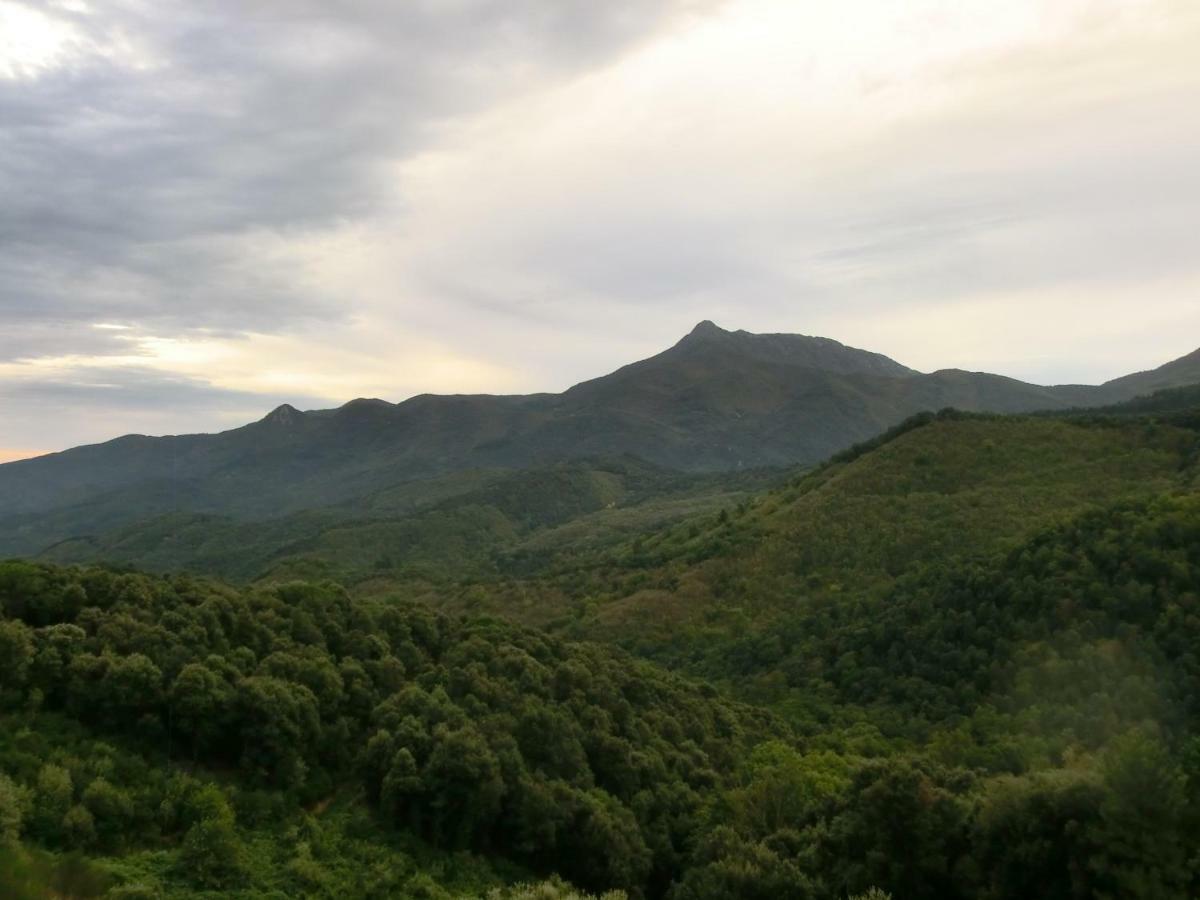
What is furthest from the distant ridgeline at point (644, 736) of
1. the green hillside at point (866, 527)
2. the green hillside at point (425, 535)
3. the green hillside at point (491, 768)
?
the green hillside at point (425, 535)

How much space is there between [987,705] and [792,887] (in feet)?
80.9

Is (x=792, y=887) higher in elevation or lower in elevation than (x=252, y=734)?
lower

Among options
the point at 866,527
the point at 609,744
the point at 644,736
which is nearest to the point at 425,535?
the point at 866,527

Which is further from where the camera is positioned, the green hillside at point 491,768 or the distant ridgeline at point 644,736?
the distant ridgeline at point 644,736

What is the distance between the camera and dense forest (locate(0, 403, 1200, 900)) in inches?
625

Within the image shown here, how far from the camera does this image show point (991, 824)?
17766 millimetres

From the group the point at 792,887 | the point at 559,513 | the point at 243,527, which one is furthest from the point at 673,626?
the point at 243,527

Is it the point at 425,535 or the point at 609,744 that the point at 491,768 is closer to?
the point at 609,744

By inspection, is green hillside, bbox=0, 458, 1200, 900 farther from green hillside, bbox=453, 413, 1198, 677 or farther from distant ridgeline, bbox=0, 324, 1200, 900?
green hillside, bbox=453, 413, 1198, 677

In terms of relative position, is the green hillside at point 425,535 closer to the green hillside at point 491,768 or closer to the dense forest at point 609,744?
the dense forest at point 609,744

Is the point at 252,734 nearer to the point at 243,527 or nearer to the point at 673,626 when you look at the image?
the point at 673,626

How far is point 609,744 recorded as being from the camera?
→ 2697cm

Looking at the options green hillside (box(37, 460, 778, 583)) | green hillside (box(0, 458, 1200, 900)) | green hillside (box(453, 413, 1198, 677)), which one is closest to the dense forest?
green hillside (box(0, 458, 1200, 900))

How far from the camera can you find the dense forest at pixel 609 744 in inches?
625
